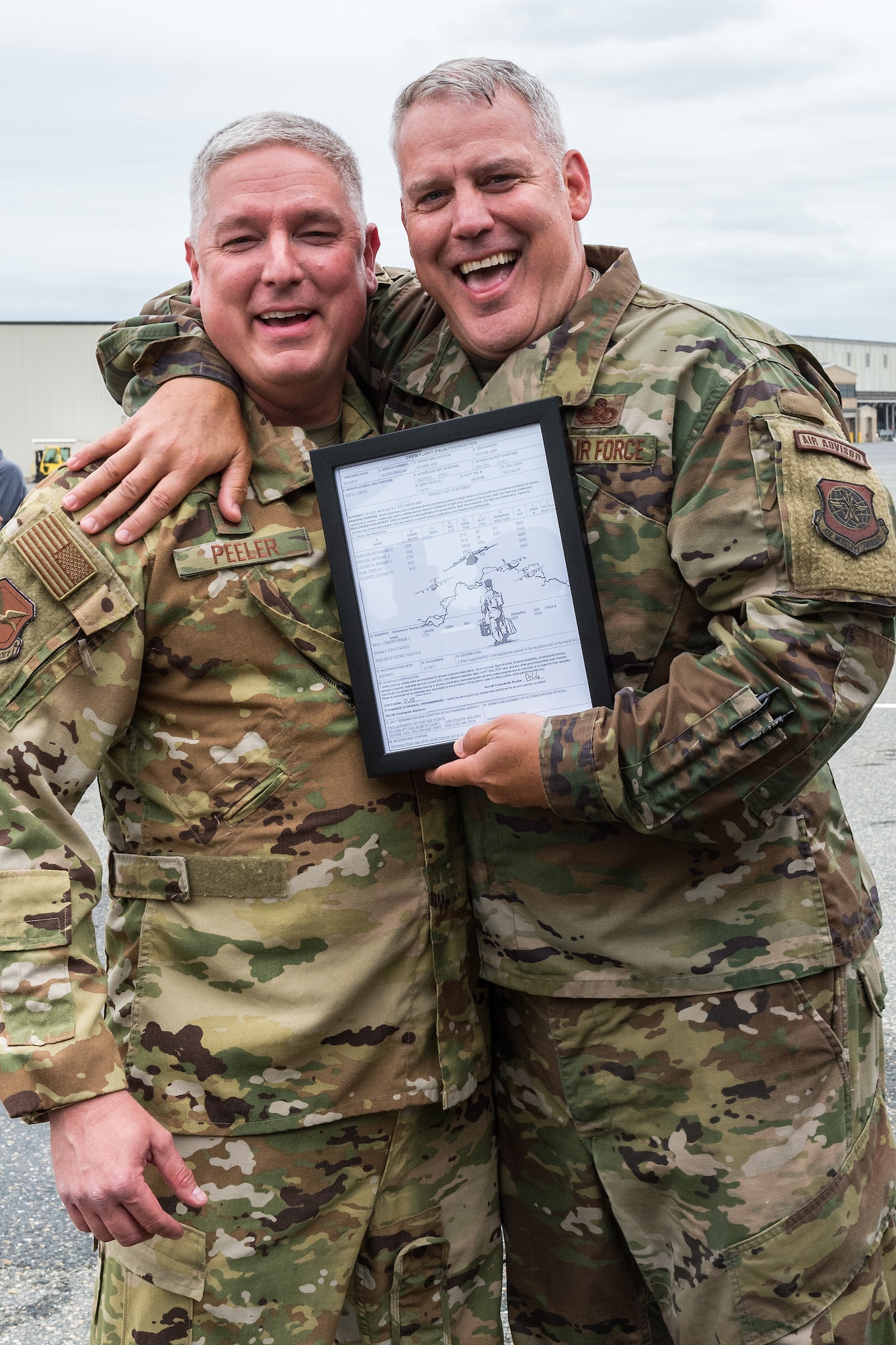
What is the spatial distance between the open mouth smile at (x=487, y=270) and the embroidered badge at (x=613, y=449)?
1.09ft

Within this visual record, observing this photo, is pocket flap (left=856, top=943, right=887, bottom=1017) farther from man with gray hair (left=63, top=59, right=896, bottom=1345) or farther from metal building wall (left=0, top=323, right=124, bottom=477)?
metal building wall (left=0, top=323, right=124, bottom=477)

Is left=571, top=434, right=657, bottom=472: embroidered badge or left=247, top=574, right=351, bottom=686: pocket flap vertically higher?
left=571, top=434, right=657, bottom=472: embroidered badge

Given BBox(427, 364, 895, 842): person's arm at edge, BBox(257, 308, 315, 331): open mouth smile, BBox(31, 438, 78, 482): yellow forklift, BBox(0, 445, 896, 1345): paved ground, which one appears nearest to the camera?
BBox(427, 364, 895, 842): person's arm at edge

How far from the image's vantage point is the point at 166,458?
7.02ft

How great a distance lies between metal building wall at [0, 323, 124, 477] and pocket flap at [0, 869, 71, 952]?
51194mm

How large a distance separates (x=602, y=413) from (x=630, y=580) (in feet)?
0.93

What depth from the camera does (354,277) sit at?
228 centimetres

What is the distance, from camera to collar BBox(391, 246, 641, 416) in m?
2.15

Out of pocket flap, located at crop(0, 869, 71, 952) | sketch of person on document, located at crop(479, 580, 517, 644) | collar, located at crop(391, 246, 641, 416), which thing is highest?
collar, located at crop(391, 246, 641, 416)

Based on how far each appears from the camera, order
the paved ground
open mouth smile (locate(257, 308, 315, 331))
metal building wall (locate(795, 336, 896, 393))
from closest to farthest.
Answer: open mouth smile (locate(257, 308, 315, 331))
the paved ground
metal building wall (locate(795, 336, 896, 393))

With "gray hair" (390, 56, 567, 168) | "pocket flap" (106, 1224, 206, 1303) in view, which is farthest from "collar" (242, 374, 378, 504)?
"pocket flap" (106, 1224, 206, 1303)

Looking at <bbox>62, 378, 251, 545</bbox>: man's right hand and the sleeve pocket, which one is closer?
the sleeve pocket

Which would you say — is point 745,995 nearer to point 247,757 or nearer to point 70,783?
point 247,757

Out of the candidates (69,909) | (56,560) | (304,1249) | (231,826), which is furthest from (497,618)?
(304,1249)
